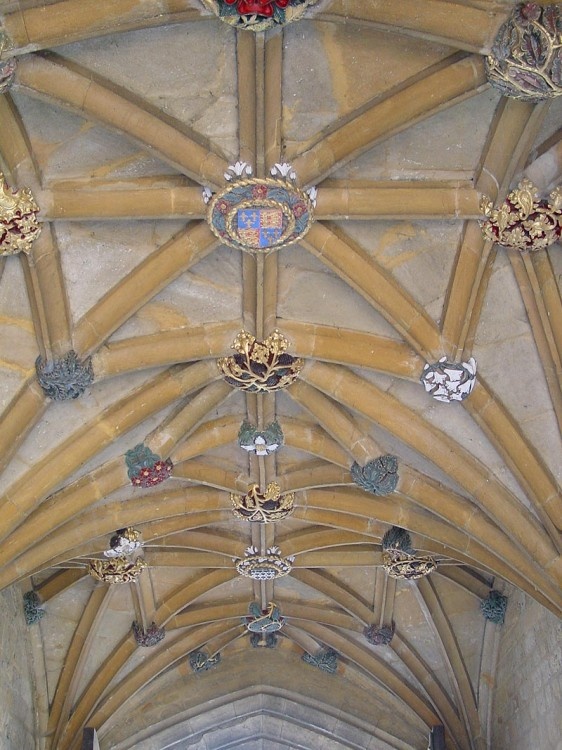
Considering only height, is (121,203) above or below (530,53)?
above

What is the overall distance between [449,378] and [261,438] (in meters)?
2.57

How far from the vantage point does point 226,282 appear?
1072 cm

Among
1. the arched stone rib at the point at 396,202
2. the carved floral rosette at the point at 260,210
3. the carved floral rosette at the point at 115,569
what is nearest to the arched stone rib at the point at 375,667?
the carved floral rosette at the point at 115,569

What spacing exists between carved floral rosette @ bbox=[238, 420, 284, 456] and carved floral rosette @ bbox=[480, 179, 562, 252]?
12.2ft

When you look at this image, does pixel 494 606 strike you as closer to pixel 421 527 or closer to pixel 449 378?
pixel 421 527

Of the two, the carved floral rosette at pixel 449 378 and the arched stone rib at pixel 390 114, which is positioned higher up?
Answer: the arched stone rib at pixel 390 114

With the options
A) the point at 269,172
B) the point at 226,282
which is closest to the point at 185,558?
the point at 226,282

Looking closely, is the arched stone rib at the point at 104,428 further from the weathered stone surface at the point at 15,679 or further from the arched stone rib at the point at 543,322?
the weathered stone surface at the point at 15,679

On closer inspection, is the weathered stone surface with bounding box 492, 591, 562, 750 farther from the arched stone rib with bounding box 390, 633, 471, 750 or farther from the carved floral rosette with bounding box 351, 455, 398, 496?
the carved floral rosette with bounding box 351, 455, 398, 496

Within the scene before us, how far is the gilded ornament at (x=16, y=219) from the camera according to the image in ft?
30.1

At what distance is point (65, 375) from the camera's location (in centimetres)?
1026

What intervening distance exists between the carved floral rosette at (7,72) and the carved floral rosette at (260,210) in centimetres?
191

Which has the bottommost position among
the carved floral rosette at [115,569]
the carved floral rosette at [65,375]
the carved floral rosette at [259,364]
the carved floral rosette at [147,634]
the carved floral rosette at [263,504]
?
the carved floral rosette at [65,375]

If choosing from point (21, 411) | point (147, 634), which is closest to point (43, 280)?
point (21, 411)
